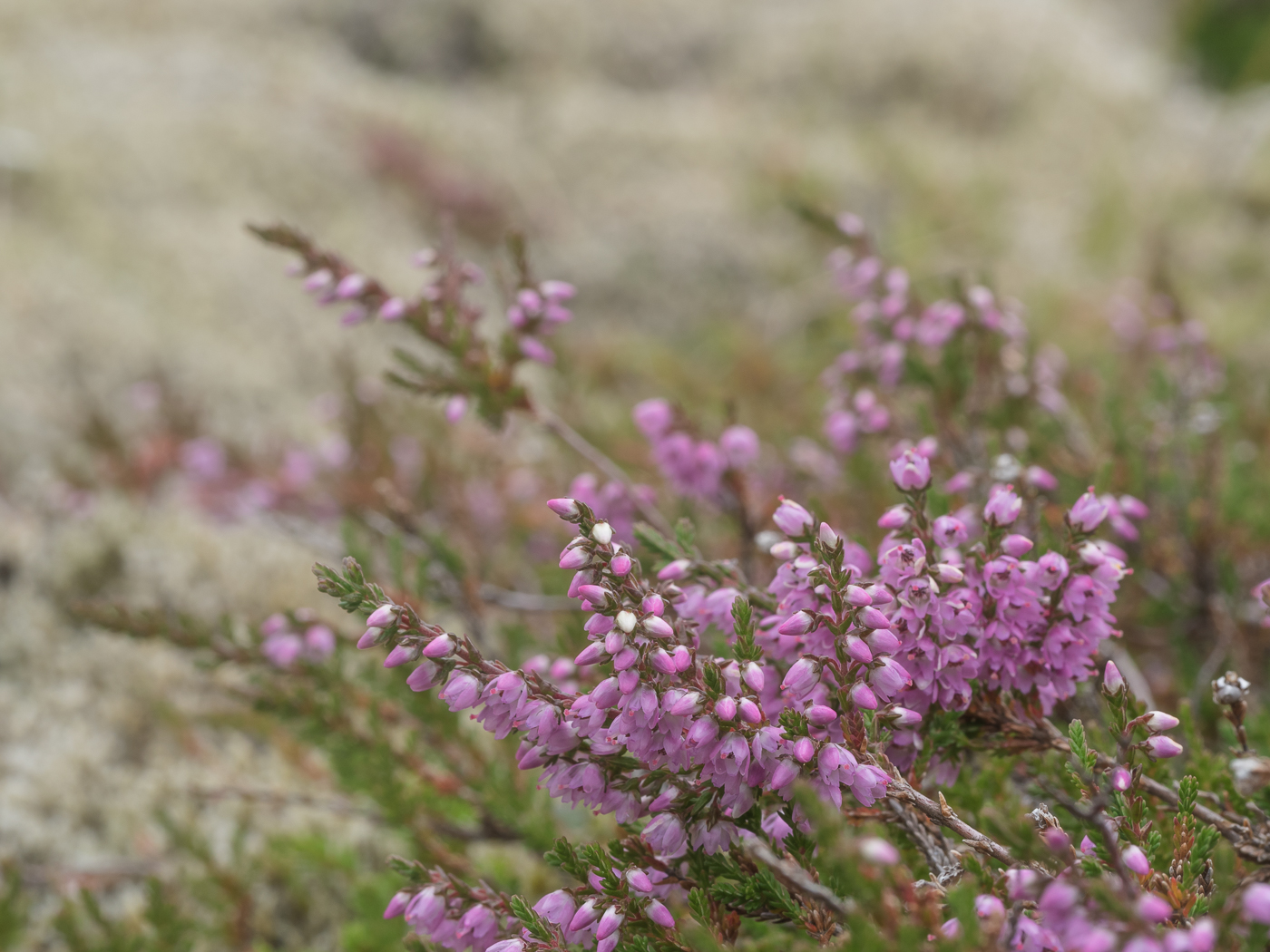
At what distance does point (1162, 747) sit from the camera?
1296mm

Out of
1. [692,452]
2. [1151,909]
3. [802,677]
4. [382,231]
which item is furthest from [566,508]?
[382,231]

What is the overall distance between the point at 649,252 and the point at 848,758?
34.2ft

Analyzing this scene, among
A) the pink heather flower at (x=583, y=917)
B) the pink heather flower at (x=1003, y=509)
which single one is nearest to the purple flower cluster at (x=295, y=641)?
the pink heather flower at (x=583, y=917)

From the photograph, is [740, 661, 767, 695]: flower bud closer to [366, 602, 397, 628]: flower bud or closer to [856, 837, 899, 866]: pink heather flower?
[856, 837, 899, 866]: pink heather flower

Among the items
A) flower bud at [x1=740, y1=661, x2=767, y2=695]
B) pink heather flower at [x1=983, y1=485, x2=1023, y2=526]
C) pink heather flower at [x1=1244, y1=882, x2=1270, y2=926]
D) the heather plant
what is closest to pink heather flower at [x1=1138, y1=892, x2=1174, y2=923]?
the heather plant

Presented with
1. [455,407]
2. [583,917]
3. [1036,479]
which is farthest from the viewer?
[455,407]

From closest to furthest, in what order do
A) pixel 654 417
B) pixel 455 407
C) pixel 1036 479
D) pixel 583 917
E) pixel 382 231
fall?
pixel 583 917, pixel 1036 479, pixel 455 407, pixel 654 417, pixel 382 231

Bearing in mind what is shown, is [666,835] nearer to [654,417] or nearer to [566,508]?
[566,508]

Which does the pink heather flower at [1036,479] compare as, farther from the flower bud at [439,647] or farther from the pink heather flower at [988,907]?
the flower bud at [439,647]

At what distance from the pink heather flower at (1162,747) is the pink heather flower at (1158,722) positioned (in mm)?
22

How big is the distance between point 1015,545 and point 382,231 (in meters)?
11.1

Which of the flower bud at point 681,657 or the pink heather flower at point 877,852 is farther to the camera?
the flower bud at point 681,657

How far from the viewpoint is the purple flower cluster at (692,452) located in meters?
2.55

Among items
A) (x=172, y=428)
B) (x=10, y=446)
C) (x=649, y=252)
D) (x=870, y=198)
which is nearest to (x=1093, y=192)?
(x=870, y=198)
